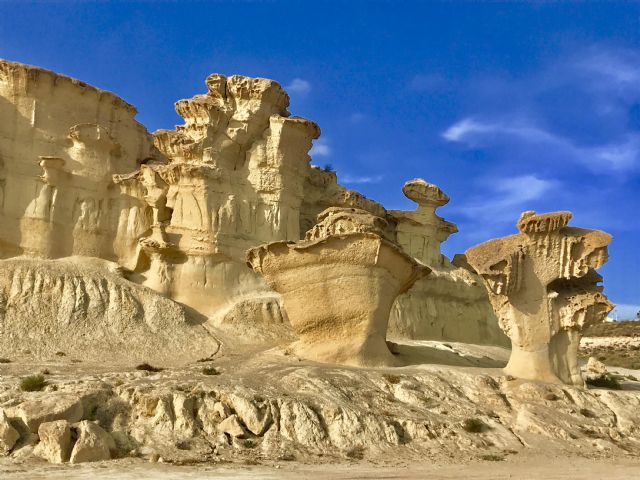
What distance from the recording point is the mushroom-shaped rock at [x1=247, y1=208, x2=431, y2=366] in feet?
80.7

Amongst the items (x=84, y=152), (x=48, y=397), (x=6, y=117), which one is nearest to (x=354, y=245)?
(x=48, y=397)

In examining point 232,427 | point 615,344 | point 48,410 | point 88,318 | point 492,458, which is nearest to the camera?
point 48,410

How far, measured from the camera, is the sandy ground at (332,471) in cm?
1314

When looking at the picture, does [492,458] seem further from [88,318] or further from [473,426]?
[88,318]

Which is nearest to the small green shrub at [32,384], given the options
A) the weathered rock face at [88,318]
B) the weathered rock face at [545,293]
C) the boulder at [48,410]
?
the boulder at [48,410]

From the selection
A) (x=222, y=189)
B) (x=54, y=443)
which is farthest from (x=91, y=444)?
(x=222, y=189)

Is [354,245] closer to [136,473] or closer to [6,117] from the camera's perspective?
[136,473]

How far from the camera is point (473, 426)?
1875 centimetres

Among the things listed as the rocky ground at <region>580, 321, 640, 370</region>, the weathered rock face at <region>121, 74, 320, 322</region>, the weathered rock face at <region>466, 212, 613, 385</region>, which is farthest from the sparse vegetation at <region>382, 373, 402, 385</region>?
the rocky ground at <region>580, 321, 640, 370</region>

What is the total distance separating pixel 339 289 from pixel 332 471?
35.1ft

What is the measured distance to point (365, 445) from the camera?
16875 millimetres

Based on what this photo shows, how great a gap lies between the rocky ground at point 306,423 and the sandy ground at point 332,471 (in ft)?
0.15

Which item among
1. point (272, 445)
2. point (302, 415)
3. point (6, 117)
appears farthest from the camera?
point (6, 117)

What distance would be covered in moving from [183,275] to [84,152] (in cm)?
804
